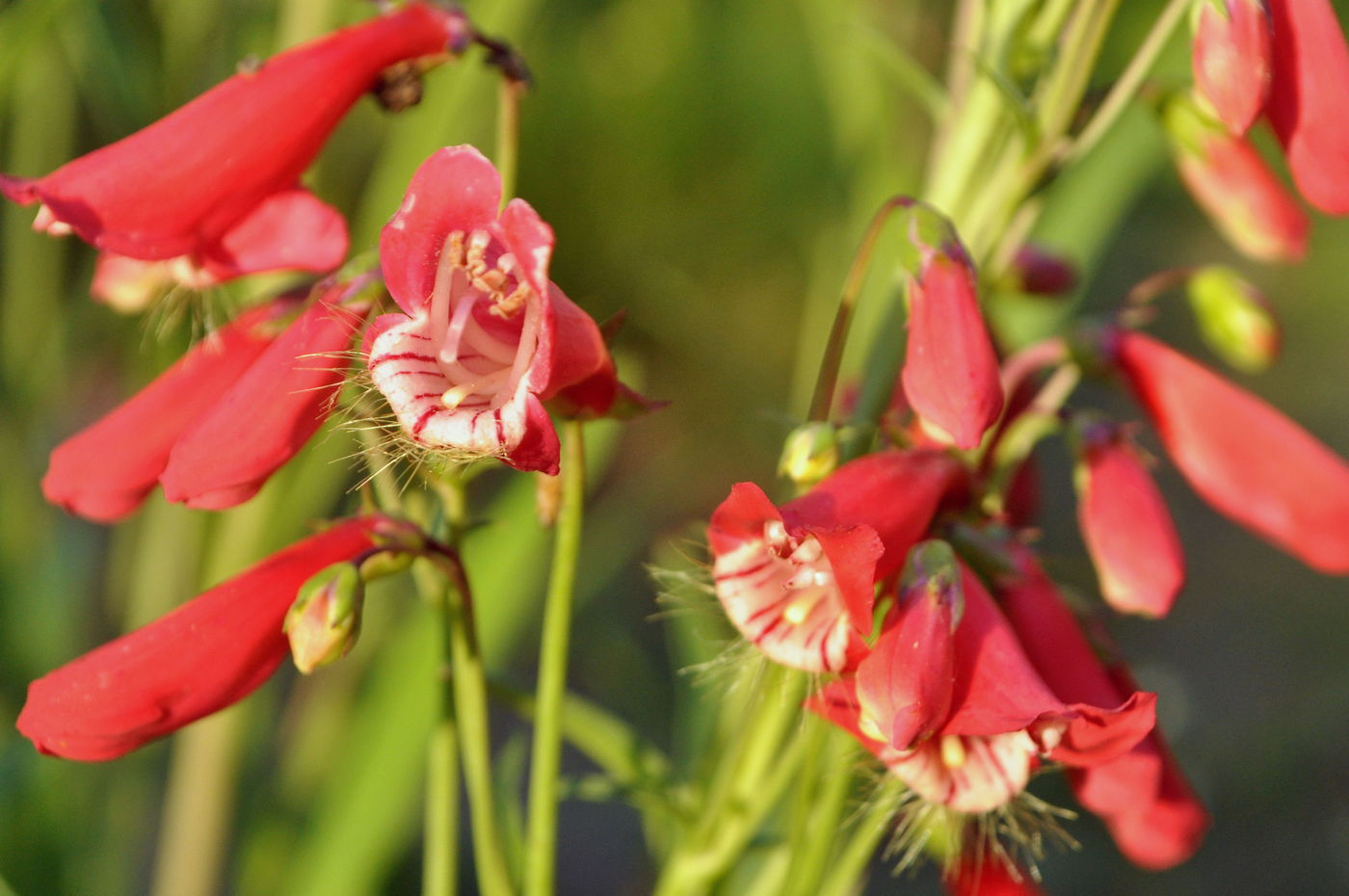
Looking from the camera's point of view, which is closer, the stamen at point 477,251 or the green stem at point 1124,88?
the stamen at point 477,251

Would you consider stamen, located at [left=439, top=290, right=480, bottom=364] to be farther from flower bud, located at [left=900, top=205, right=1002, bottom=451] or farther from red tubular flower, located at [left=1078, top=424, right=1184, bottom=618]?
red tubular flower, located at [left=1078, top=424, right=1184, bottom=618]

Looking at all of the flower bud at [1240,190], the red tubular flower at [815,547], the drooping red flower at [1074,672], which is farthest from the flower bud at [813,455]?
the flower bud at [1240,190]

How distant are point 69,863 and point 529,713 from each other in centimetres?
60

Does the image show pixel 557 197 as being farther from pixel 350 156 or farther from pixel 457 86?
pixel 457 86

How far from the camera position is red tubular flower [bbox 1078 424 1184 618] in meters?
0.63

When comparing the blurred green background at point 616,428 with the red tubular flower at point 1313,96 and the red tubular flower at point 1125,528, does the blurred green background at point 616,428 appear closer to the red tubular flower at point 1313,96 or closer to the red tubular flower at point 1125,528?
the red tubular flower at point 1125,528

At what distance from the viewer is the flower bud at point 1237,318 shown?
743 mm

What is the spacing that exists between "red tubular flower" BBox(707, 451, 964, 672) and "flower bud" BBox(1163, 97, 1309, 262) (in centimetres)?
30

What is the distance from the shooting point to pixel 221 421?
0.48m

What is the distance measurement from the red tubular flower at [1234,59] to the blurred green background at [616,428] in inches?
8.1

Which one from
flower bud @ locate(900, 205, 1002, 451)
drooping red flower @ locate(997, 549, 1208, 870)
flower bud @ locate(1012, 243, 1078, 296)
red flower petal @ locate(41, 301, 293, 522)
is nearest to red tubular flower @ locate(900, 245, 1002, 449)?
flower bud @ locate(900, 205, 1002, 451)

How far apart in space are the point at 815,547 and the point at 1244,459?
34 cm

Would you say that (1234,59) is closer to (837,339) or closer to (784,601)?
(837,339)

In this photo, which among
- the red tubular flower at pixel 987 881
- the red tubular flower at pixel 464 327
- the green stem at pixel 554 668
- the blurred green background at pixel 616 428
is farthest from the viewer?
the blurred green background at pixel 616 428
